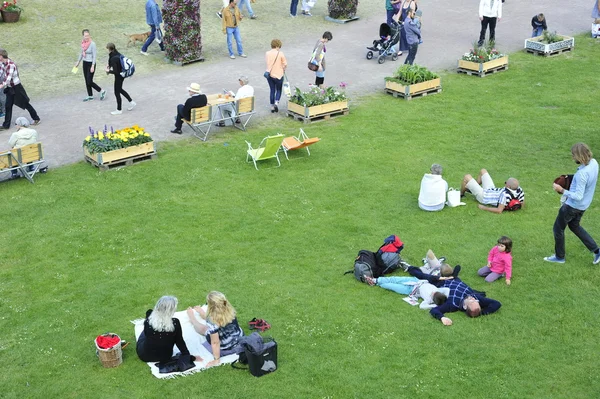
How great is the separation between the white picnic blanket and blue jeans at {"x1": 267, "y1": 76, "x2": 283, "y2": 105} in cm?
1040

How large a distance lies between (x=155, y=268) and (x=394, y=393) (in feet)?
17.3

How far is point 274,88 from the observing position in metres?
21.7

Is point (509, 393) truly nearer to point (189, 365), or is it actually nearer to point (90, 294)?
point (189, 365)

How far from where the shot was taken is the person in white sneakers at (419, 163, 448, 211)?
1600cm

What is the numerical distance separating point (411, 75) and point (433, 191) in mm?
7433

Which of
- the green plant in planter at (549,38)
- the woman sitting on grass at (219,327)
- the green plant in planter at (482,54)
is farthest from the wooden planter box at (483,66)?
the woman sitting on grass at (219,327)

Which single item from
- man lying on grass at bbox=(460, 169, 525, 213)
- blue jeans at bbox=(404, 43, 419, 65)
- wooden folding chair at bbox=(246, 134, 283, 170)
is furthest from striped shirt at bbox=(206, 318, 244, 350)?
blue jeans at bbox=(404, 43, 419, 65)

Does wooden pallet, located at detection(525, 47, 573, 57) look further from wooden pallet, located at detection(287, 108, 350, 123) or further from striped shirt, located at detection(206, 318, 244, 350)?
striped shirt, located at detection(206, 318, 244, 350)

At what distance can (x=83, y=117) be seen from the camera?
2108 centimetres

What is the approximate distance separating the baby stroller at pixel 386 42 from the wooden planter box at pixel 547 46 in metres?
4.62

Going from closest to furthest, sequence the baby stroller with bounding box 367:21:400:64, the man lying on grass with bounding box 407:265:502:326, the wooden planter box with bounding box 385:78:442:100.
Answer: the man lying on grass with bounding box 407:265:502:326, the wooden planter box with bounding box 385:78:442:100, the baby stroller with bounding box 367:21:400:64

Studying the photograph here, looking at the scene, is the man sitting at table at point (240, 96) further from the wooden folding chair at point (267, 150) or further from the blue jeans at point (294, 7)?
the blue jeans at point (294, 7)

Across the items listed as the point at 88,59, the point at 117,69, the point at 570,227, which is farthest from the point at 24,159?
the point at 570,227

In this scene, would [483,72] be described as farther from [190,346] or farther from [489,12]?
[190,346]
